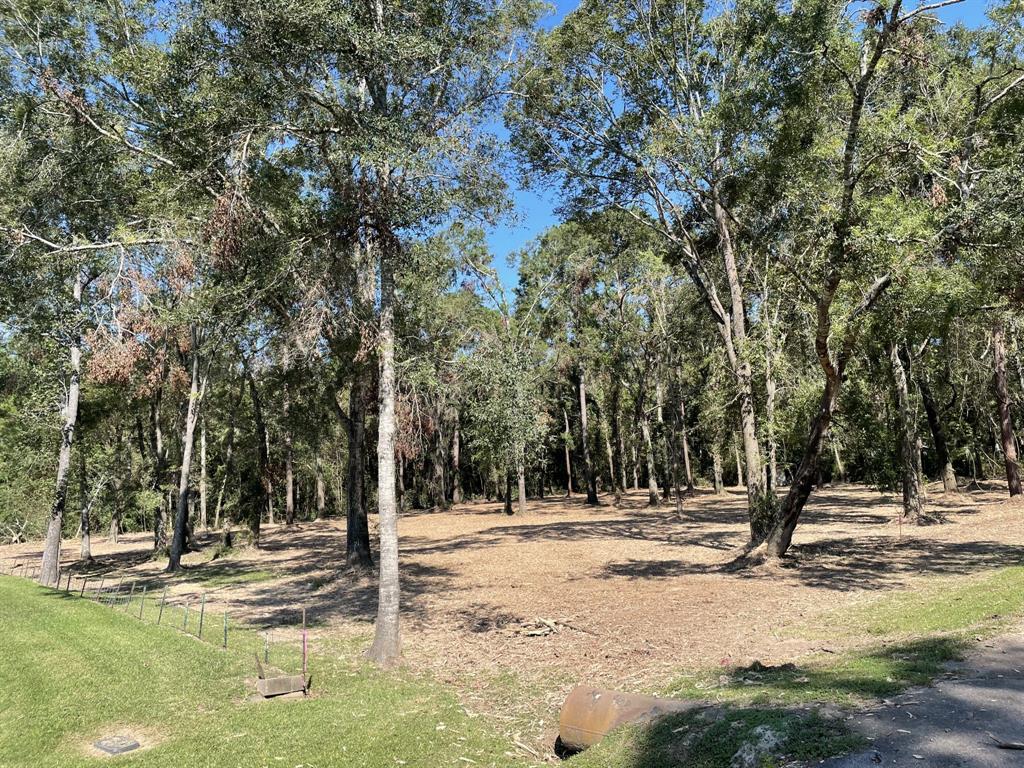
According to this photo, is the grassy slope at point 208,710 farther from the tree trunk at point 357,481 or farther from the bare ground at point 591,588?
the tree trunk at point 357,481

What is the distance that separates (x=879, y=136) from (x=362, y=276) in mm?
8780

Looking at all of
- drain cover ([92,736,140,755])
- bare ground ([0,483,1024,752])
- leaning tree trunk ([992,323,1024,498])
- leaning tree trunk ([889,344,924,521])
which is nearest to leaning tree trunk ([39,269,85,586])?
bare ground ([0,483,1024,752])

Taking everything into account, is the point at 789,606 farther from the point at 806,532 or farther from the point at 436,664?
the point at 806,532

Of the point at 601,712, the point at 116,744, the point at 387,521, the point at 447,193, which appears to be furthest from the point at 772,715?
the point at 447,193

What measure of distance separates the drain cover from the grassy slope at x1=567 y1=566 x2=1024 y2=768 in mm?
4595

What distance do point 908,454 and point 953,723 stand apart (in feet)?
60.7

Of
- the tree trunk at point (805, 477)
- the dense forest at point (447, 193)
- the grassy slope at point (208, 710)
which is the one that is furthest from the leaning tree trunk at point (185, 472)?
the tree trunk at point (805, 477)

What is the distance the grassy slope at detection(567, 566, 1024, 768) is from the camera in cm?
453

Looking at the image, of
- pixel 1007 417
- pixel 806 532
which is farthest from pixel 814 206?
pixel 1007 417

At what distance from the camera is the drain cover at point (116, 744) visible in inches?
253

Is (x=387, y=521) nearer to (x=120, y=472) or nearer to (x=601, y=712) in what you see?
(x=601, y=712)

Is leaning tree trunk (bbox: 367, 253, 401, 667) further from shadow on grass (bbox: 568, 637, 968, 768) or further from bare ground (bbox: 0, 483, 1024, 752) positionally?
shadow on grass (bbox: 568, 637, 968, 768)

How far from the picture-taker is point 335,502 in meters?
55.8

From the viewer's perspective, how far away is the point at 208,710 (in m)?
7.52
